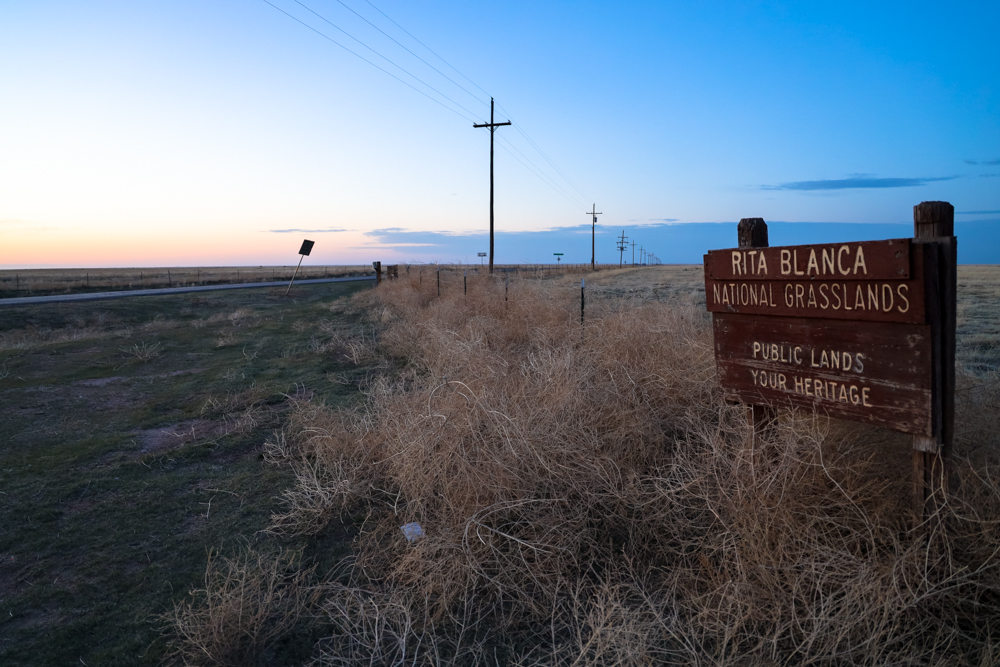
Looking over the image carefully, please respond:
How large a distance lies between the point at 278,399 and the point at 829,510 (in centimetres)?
636

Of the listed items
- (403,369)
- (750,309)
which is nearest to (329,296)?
(403,369)

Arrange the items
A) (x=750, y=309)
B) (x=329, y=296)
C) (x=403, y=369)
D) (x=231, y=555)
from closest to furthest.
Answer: (x=750, y=309) → (x=231, y=555) → (x=403, y=369) → (x=329, y=296)

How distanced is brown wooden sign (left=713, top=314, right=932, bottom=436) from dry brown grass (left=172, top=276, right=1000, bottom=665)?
0.21 metres

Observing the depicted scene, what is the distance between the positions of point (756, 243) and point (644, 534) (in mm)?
1850

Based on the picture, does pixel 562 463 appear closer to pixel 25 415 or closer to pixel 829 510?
pixel 829 510

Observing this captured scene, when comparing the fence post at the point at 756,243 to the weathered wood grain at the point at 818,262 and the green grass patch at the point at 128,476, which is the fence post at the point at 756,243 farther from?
the green grass patch at the point at 128,476

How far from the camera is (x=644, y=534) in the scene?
10.7 ft

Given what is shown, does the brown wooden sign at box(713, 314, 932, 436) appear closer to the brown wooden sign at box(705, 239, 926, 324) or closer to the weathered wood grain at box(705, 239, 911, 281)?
the brown wooden sign at box(705, 239, 926, 324)

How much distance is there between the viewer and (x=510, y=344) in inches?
303

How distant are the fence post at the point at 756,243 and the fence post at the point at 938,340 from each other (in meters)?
0.83

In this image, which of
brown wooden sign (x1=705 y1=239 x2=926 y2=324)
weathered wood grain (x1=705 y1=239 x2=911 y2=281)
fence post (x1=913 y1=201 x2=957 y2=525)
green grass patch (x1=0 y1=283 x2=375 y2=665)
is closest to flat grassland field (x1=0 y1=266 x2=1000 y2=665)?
green grass patch (x1=0 y1=283 x2=375 y2=665)

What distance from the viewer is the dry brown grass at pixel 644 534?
7.85 feet

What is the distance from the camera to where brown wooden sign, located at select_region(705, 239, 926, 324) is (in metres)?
2.59

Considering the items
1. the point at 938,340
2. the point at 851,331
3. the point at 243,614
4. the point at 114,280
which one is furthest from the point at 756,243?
the point at 114,280
